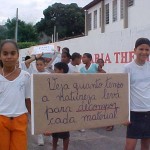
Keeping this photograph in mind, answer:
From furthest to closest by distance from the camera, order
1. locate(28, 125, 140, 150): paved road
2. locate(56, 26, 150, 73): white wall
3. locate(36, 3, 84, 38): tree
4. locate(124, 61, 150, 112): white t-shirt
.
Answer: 1. locate(36, 3, 84, 38): tree
2. locate(56, 26, 150, 73): white wall
3. locate(28, 125, 140, 150): paved road
4. locate(124, 61, 150, 112): white t-shirt

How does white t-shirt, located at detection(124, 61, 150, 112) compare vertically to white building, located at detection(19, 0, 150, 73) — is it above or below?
below

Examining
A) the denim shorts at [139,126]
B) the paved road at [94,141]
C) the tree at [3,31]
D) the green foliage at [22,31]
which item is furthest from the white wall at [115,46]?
the tree at [3,31]

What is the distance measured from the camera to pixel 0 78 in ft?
12.0

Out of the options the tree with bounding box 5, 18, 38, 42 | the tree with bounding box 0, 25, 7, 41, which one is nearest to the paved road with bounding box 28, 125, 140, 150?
the tree with bounding box 5, 18, 38, 42

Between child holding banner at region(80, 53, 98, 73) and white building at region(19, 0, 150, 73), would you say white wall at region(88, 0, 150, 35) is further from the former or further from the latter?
child holding banner at region(80, 53, 98, 73)

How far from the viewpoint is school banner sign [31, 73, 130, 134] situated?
3779mm

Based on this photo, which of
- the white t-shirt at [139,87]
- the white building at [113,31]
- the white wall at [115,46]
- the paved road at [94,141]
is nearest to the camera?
the white t-shirt at [139,87]

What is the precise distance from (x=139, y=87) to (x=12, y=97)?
1.45 m

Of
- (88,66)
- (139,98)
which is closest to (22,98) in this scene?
(139,98)

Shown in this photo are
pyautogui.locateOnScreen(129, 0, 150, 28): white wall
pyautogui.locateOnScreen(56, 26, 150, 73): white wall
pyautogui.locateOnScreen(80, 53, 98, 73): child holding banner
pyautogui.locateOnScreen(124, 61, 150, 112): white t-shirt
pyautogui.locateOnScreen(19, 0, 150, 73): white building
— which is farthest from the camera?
pyautogui.locateOnScreen(129, 0, 150, 28): white wall

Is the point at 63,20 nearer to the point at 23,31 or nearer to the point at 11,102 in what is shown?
the point at 23,31

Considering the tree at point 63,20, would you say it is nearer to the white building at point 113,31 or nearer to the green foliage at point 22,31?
the green foliage at point 22,31

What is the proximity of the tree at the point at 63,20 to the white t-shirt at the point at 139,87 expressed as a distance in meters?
51.2

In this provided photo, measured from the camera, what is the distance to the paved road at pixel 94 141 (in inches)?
240
